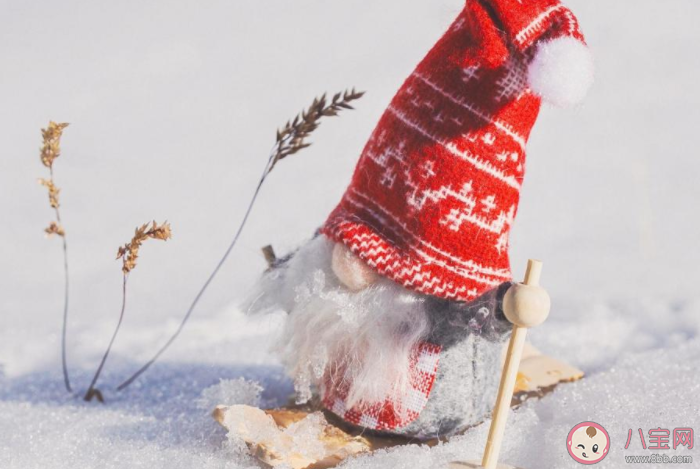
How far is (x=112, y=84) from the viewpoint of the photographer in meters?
2.30

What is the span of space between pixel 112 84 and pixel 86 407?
1.29m

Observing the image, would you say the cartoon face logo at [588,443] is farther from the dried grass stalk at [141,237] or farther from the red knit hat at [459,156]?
the dried grass stalk at [141,237]

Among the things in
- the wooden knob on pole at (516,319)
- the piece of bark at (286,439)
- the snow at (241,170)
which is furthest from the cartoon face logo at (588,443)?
the snow at (241,170)

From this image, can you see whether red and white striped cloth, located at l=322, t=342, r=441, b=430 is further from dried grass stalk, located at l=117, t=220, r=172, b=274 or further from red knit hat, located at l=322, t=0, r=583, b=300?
dried grass stalk, located at l=117, t=220, r=172, b=274

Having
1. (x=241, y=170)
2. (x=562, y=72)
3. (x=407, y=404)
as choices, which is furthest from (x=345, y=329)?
(x=241, y=170)

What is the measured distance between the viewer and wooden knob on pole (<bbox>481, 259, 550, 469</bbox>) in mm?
889

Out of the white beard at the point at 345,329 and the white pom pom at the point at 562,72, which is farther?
the white beard at the point at 345,329

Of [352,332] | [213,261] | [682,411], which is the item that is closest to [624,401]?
[682,411]

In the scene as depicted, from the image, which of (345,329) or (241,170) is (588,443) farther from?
(241,170)

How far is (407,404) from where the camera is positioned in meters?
1.08

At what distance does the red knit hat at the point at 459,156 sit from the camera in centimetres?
97

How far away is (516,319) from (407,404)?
266mm

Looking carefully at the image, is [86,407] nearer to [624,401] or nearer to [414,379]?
[414,379]

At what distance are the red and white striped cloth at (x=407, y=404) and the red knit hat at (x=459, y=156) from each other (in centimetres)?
12
